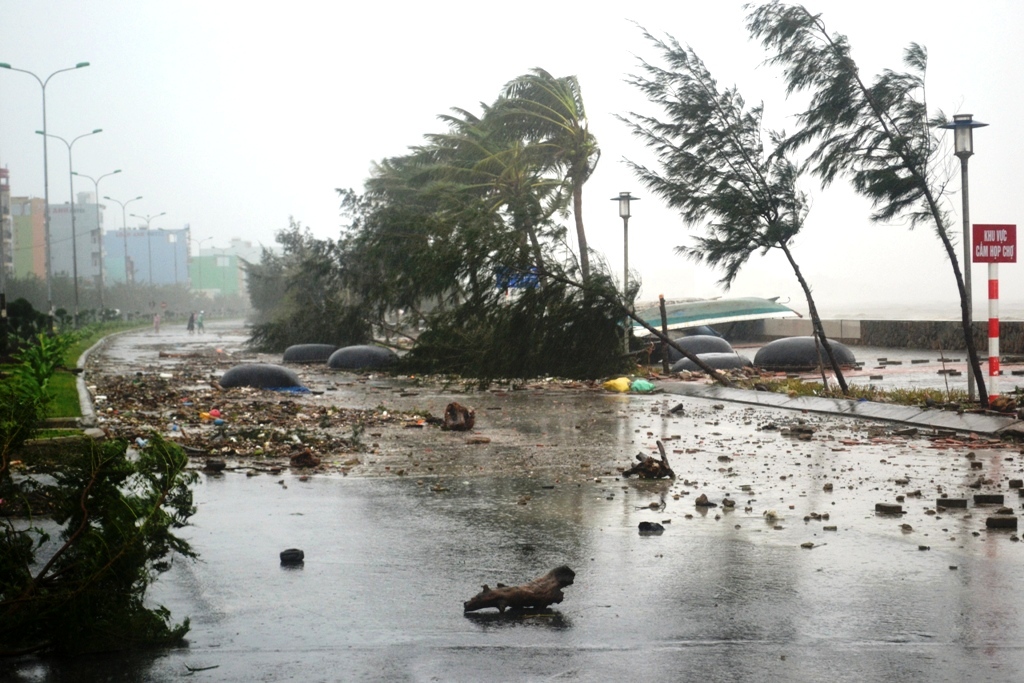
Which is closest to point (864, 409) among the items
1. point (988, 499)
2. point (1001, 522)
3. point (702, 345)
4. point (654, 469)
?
point (654, 469)

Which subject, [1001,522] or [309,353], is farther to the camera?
[309,353]

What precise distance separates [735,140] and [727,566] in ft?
46.2

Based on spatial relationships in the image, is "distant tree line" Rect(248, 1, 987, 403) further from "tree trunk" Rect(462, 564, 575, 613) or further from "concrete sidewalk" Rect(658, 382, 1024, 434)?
"tree trunk" Rect(462, 564, 575, 613)

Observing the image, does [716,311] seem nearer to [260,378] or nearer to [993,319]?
[260,378]

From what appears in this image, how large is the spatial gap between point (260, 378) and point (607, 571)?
18625mm

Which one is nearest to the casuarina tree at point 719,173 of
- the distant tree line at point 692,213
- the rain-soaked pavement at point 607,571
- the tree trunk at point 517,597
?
the distant tree line at point 692,213

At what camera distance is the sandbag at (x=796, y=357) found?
26.8 meters

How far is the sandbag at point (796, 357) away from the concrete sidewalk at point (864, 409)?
18.7ft

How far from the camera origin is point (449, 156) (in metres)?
49.1

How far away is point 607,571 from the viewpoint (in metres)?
6.71

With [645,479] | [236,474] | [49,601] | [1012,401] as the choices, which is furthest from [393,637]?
[1012,401]

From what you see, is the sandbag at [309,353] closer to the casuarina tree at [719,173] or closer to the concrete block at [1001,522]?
the casuarina tree at [719,173]

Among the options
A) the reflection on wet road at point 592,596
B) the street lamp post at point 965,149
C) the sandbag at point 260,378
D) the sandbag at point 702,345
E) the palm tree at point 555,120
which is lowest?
the reflection on wet road at point 592,596

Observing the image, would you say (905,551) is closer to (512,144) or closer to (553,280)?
(553,280)
